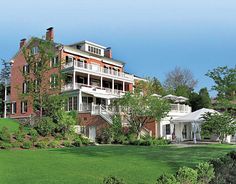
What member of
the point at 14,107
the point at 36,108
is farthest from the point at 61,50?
the point at 14,107

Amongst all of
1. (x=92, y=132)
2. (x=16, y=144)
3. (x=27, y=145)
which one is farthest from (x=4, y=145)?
(x=92, y=132)

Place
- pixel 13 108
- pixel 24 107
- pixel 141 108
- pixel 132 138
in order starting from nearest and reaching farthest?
1. pixel 132 138
2. pixel 141 108
3. pixel 24 107
4. pixel 13 108

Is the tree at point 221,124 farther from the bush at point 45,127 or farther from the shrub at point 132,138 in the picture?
the bush at point 45,127

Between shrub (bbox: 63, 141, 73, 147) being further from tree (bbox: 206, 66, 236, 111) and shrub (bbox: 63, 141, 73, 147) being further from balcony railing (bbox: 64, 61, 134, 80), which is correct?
balcony railing (bbox: 64, 61, 134, 80)

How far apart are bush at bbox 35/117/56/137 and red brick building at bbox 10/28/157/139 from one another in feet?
19.7

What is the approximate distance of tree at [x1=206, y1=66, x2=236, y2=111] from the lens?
1812 cm

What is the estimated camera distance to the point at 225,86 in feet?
61.2

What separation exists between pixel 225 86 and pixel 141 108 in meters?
13.9

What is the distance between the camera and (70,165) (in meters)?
13.2

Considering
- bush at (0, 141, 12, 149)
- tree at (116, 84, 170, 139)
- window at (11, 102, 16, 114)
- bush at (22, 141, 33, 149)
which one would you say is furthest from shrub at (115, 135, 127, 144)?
window at (11, 102, 16, 114)

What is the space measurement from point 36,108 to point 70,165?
2367cm

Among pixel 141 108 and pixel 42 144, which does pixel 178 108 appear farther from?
pixel 42 144

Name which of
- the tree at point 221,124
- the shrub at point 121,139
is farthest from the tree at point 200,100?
the tree at point 221,124

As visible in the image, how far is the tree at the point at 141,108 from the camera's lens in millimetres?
31577
